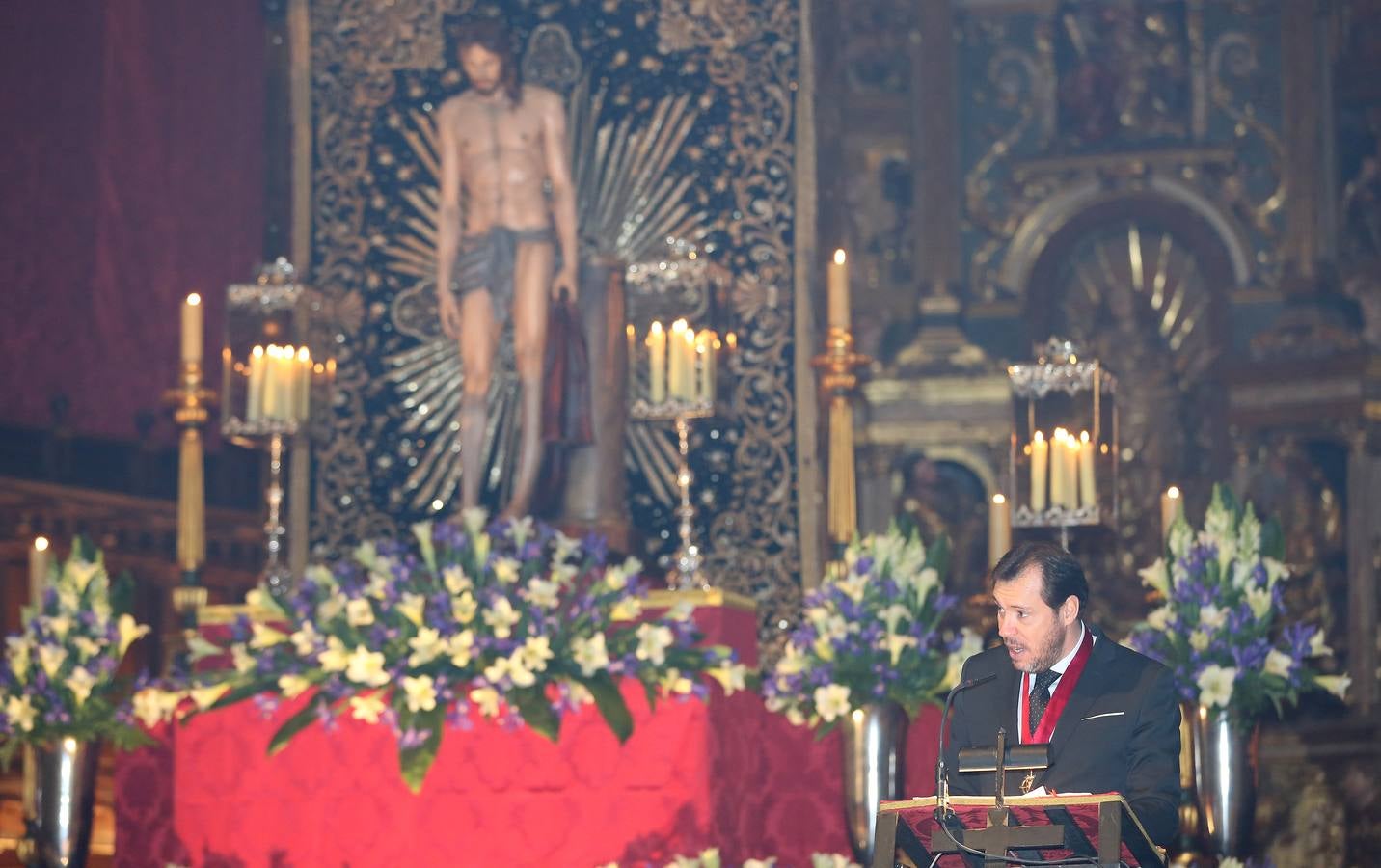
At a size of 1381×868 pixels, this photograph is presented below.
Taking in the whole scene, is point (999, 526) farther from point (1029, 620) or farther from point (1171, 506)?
point (1029, 620)

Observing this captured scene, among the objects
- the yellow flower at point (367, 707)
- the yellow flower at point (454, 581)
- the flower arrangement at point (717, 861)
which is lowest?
the flower arrangement at point (717, 861)

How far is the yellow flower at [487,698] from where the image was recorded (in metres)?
5.81

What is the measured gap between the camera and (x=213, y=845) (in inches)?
245

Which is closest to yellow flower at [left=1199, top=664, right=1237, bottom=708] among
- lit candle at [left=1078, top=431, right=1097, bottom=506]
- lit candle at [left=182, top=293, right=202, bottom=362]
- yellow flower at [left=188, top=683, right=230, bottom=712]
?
A: lit candle at [left=1078, top=431, right=1097, bottom=506]

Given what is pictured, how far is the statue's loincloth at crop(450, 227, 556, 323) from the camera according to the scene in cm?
883

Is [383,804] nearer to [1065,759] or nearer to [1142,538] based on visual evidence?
[1065,759]

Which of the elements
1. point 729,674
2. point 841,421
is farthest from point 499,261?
point 729,674

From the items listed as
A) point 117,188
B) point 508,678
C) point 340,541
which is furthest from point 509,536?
point 117,188

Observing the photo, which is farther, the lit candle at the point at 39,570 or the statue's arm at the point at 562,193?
the statue's arm at the point at 562,193

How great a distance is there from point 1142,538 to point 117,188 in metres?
5.55

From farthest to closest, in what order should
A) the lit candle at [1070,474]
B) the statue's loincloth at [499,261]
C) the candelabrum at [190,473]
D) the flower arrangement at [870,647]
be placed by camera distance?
1. the statue's loincloth at [499,261]
2. the candelabrum at [190,473]
3. the lit candle at [1070,474]
4. the flower arrangement at [870,647]

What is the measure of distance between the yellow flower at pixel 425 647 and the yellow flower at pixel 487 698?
15cm

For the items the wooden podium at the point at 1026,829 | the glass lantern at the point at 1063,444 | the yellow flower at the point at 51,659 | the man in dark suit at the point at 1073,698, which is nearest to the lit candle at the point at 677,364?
the glass lantern at the point at 1063,444

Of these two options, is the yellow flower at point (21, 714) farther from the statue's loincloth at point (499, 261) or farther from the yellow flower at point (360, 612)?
the statue's loincloth at point (499, 261)
